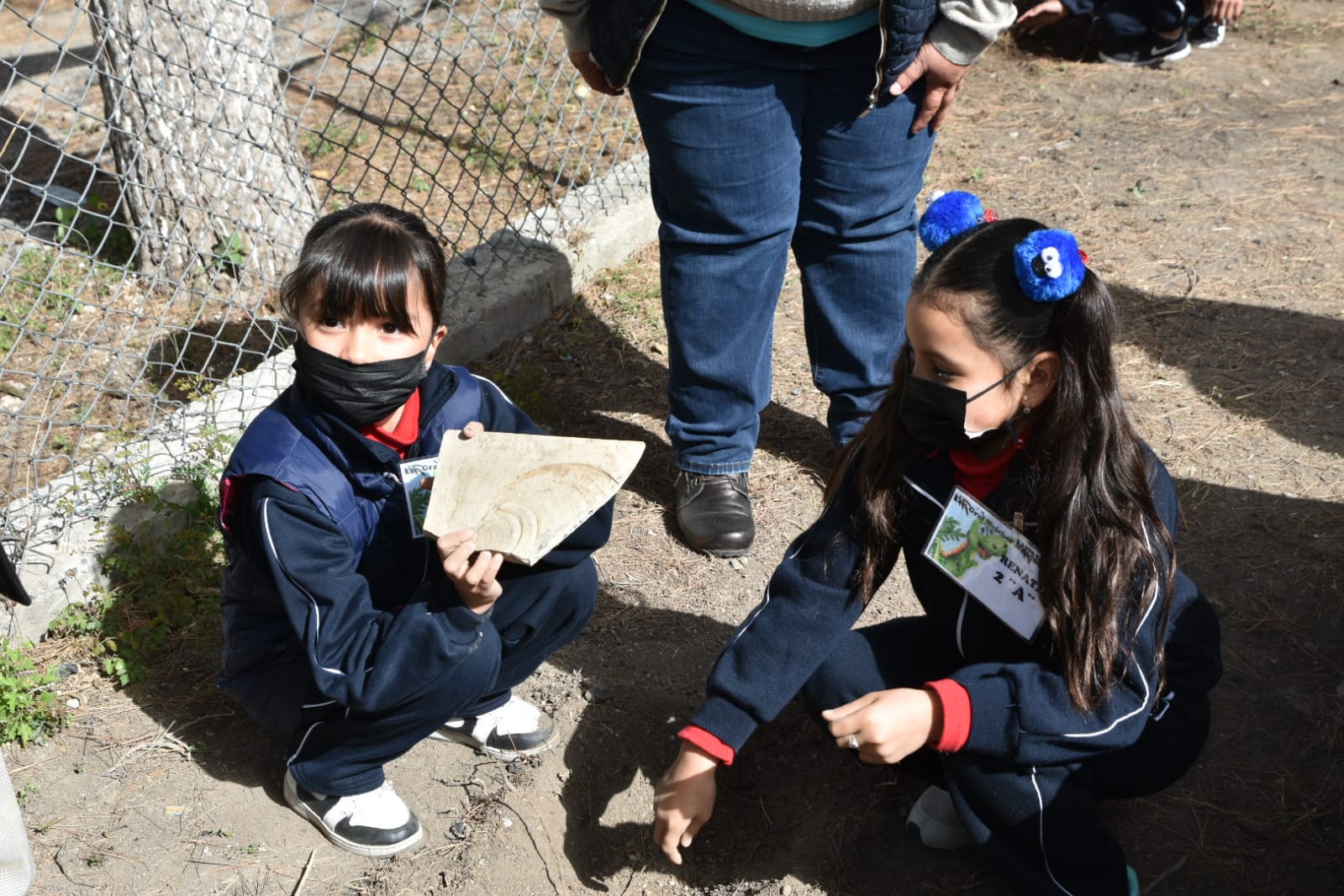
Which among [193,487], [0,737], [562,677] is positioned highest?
[562,677]

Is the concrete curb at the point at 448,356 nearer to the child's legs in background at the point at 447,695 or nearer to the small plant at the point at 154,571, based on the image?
the small plant at the point at 154,571

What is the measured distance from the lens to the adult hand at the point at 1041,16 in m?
6.12

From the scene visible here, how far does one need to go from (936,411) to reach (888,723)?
0.51 meters

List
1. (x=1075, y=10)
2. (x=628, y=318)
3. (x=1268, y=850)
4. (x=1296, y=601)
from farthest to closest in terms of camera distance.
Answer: (x=1075, y=10), (x=628, y=318), (x=1296, y=601), (x=1268, y=850)

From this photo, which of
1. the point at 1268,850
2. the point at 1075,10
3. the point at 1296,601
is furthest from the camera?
the point at 1075,10

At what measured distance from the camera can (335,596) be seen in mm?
2027

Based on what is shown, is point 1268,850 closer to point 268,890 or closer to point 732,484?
point 732,484

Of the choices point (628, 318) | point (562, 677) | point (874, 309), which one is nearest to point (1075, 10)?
point (628, 318)

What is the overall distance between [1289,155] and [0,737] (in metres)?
5.15

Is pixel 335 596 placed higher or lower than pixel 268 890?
higher

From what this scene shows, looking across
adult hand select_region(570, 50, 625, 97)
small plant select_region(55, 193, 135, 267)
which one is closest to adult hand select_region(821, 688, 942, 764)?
adult hand select_region(570, 50, 625, 97)

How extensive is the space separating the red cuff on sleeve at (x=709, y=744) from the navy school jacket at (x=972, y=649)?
0.04 ft

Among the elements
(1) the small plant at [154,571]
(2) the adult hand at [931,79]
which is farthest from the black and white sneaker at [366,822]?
(2) the adult hand at [931,79]

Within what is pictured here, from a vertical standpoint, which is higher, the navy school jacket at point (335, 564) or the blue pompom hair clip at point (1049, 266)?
the blue pompom hair clip at point (1049, 266)
